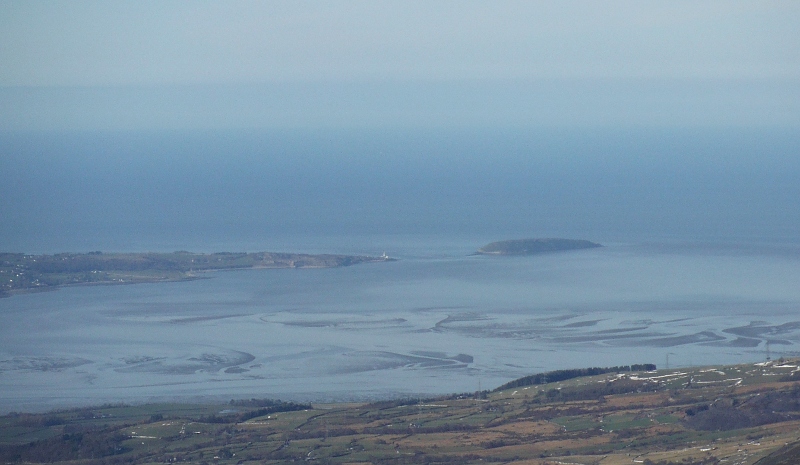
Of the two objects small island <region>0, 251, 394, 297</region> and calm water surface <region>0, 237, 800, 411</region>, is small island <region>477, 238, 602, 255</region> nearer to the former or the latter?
calm water surface <region>0, 237, 800, 411</region>

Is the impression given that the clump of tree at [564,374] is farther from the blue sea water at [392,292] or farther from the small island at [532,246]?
the small island at [532,246]

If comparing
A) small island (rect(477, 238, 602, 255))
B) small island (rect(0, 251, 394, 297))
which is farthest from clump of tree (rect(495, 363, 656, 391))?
small island (rect(477, 238, 602, 255))

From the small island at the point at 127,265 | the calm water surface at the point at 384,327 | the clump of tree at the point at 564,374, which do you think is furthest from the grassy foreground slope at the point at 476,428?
the small island at the point at 127,265

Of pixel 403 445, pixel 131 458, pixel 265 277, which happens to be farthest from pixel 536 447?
pixel 265 277

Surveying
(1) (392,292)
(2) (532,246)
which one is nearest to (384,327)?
Result: (1) (392,292)

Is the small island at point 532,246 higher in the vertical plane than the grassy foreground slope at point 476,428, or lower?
higher

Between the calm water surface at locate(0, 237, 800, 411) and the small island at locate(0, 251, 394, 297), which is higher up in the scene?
the small island at locate(0, 251, 394, 297)
